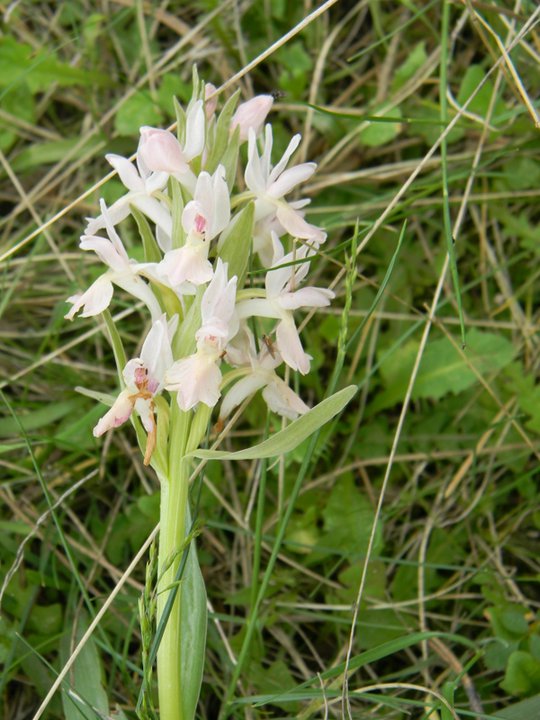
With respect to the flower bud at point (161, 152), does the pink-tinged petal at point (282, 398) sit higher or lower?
lower

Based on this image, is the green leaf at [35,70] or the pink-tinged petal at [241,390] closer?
the pink-tinged petal at [241,390]

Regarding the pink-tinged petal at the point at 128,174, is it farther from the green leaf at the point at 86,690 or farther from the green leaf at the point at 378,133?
the green leaf at the point at 378,133

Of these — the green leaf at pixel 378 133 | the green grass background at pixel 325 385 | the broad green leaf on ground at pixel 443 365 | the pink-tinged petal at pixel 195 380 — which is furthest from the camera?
the green leaf at pixel 378 133

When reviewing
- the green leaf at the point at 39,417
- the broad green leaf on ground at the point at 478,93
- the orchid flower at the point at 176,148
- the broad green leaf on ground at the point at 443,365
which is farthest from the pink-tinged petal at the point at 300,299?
the broad green leaf on ground at the point at 478,93

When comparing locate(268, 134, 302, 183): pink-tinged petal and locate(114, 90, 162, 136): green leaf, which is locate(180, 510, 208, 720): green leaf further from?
locate(114, 90, 162, 136): green leaf

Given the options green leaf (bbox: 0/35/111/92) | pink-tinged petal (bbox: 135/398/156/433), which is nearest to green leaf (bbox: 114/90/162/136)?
green leaf (bbox: 0/35/111/92)

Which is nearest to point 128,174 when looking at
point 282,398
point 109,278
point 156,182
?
point 156,182
